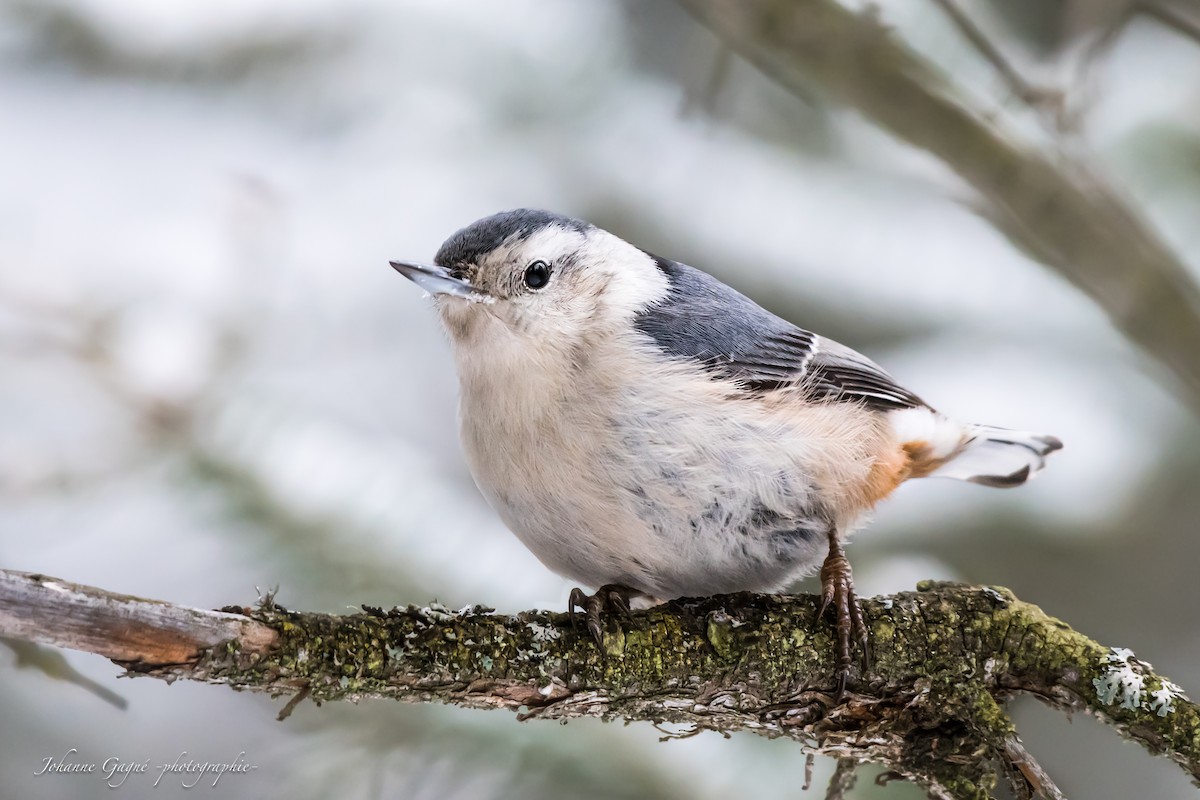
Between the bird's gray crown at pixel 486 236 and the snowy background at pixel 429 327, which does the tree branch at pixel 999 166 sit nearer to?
the snowy background at pixel 429 327

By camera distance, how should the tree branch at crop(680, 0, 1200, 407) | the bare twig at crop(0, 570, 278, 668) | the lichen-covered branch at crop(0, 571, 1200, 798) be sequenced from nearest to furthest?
the bare twig at crop(0, 570, 278, 668)
the lichen-covered branch at crop(0, 571, 1200, 798)
the tree branch at crop(680, 0, 1200, 407)

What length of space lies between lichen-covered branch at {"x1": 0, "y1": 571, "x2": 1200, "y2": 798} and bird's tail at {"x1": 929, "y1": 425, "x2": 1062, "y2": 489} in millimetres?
449

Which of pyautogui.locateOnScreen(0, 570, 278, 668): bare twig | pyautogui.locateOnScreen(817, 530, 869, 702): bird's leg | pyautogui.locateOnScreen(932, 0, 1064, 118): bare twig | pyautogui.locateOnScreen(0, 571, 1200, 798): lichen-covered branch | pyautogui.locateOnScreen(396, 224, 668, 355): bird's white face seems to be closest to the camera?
pyautogui.locateOnScreen(0, 570, 278, 668): bare twig

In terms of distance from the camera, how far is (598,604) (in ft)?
4.30

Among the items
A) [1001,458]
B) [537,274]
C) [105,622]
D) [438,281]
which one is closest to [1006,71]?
[1001,458]

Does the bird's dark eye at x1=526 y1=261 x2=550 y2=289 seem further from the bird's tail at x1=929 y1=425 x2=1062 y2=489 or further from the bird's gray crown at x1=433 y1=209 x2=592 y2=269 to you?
the bird's tail at x1=929 y1=425 x2=1062 y2=489

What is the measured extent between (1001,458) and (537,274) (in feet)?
3.12

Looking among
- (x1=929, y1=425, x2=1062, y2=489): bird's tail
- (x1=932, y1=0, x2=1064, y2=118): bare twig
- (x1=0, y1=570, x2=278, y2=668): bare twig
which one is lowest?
(x1=0, y1=570, x2=278, y2=668): bare twig

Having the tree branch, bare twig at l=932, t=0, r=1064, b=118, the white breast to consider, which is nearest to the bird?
the white breast

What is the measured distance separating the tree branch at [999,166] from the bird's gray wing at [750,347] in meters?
0.36

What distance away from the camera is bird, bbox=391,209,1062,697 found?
4.28ft

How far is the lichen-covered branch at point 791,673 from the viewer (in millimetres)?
1157

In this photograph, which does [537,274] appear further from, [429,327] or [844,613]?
[429,327]

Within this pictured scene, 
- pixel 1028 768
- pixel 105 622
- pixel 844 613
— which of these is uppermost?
pixel 844 613
